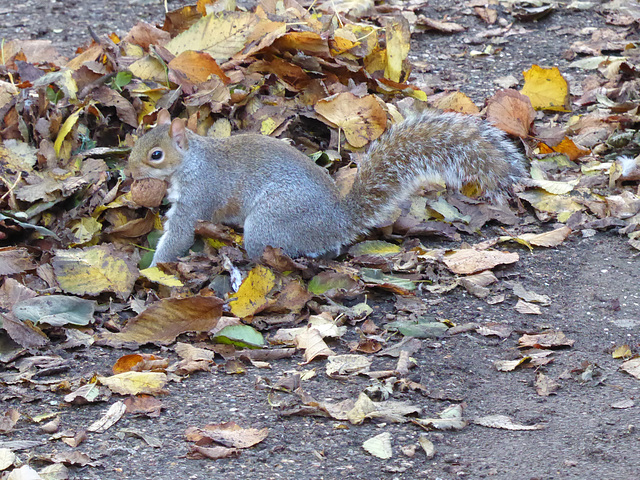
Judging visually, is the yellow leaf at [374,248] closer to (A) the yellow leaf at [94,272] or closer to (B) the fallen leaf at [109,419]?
(A) the yellow leaf at [94,272]

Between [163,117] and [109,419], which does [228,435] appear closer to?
[109,419]

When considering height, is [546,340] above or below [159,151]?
below

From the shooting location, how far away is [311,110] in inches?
148

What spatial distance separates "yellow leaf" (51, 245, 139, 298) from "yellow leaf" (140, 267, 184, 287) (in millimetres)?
44

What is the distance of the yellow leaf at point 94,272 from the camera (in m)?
2.85

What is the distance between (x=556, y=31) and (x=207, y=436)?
4269mm

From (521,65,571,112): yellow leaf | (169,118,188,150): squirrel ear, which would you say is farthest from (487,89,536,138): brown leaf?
(169,118,188,150): squirrel ear

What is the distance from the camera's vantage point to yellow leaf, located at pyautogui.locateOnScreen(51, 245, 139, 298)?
2.85m

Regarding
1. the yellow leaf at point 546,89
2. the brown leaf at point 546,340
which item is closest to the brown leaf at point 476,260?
the brown leaf at point 546,340

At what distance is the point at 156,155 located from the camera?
10.3 ft

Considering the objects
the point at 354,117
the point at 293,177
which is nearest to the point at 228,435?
the point at 293,177

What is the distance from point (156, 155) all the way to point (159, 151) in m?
0.02

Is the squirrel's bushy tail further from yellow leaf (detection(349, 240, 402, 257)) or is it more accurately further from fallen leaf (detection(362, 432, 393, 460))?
fallen leaf (detection(362, 432, 393, 460))

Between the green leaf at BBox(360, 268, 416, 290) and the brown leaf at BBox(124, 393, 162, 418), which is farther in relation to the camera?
the green leaf at BBox(360, 268, 416, 290)
